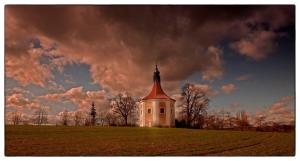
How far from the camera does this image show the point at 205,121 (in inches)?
651

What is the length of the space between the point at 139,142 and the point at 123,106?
157cm

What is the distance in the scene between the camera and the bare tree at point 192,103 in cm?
1587

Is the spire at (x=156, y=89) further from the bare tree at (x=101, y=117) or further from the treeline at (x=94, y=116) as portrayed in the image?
the bare tree at (x=101, y=117)

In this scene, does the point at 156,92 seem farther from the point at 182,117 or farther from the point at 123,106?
the point at 182,117

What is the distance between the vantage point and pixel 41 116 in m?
15.6

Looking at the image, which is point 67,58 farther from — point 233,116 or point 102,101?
point 233,116

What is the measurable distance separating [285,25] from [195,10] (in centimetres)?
287

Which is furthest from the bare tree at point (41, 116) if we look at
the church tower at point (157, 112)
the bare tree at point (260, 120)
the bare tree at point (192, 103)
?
the bare tree at point (260, 120)

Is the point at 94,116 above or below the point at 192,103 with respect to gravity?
below

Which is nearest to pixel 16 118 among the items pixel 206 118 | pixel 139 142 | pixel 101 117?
pixel 101 117

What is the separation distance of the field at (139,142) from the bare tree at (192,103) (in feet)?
1.59

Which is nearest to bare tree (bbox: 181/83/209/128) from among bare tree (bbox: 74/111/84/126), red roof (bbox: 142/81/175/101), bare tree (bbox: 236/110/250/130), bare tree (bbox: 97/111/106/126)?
red roof (bbox: 142/81/175/101)
